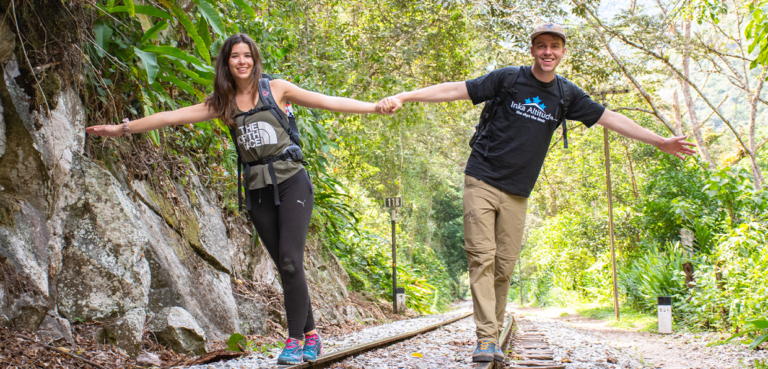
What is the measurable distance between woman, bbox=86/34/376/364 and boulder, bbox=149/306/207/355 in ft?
3.81

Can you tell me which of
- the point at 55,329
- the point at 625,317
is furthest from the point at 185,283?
the point at 625,317

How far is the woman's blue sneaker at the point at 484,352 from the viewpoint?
3.42 m

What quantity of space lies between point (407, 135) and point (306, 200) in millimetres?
17486

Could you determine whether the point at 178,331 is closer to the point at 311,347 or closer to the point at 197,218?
the point at 311,347

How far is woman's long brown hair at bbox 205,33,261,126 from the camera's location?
3.23 metres

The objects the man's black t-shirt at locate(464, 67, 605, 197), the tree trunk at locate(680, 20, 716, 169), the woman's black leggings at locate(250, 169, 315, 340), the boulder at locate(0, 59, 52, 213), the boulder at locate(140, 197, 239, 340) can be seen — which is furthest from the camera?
the tree trunk at locate(680, 20, 716, 169)

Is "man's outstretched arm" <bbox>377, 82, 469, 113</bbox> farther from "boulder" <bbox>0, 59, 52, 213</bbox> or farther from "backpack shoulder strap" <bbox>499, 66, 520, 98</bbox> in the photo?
"boulder" <bbox>0, 59, 52, 213</bbox>

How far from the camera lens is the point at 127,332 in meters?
3.63

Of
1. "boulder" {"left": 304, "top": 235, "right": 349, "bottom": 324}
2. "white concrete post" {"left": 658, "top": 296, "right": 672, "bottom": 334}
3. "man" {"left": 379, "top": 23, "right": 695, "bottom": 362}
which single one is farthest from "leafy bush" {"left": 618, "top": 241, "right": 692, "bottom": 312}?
"man" {"left": 379, "top": 23, "right": 695, "bottom": 362}

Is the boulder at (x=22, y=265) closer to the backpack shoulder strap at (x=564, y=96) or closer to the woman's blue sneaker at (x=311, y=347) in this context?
the woman's blue sneaker at (x=311, y=347)

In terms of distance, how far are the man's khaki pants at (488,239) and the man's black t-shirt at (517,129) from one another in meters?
0.09

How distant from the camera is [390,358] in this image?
4270 millimetres

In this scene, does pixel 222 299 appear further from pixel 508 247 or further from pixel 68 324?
pixel 508 247

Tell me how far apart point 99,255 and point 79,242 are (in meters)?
0.16
